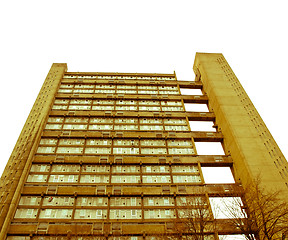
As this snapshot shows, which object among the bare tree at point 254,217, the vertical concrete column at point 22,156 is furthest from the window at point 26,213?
the bare tree at point 254,217

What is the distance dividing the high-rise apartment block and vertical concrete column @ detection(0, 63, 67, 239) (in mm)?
150

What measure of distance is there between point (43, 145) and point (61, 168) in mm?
6078

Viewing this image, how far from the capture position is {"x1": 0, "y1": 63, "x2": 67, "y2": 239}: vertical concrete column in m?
31.5

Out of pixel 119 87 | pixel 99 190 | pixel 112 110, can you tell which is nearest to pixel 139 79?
pixel 119 87

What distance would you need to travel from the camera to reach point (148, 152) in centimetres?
4141

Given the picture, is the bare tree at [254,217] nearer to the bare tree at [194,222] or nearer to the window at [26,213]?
the bare tree at [194,222]

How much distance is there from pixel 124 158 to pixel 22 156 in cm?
1501

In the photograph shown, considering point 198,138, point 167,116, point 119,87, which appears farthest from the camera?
point 119,87

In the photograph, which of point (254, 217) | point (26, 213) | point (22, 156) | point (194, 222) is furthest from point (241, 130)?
point (22, 156)

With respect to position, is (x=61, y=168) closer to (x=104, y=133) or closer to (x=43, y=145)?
(x=43, y=145)

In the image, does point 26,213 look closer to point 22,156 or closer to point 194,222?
point 22,156

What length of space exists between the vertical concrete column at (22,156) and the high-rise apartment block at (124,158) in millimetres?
150

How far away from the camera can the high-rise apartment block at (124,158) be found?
31.7 metres

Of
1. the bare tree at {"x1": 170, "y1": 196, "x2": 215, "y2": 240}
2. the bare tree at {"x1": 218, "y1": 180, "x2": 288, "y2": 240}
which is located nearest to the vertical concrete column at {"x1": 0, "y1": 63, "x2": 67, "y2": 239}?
the bare tree at {"x1": 170, "y1": 196, "x2": 215, "y2": 240}
